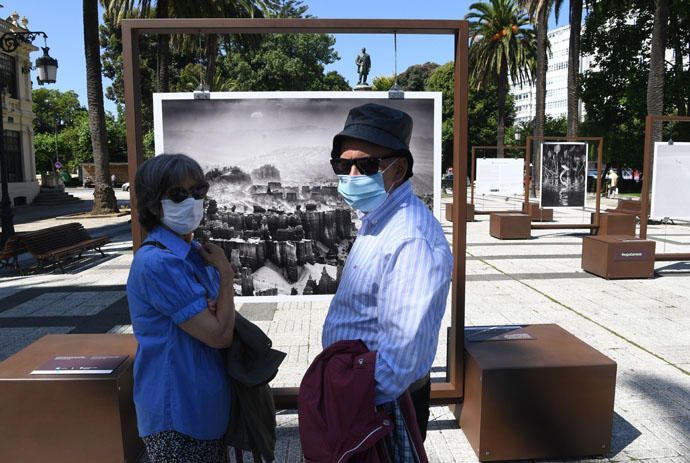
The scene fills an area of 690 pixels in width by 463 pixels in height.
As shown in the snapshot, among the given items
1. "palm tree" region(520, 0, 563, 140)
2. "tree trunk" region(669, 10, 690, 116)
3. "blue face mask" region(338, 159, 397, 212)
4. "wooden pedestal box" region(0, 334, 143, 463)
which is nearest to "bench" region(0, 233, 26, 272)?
"wooden pedestal box" region(0, 334, 143, 463)

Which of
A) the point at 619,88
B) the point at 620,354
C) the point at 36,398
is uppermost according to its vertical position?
the point at 619,88

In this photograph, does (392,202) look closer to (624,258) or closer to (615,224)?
(624,258)

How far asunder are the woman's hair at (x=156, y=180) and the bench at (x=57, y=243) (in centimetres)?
963

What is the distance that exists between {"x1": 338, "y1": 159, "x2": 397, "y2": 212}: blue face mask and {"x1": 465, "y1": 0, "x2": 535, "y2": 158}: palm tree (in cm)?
3297

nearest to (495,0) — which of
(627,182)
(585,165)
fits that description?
(627,182)

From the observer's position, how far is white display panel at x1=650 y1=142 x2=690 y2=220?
942cm

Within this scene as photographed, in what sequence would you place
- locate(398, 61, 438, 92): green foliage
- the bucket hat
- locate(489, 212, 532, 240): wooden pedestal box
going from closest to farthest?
1. the bucket hat
2. locate(489, 212, 532, 240): wooden pedestal box
3. locate(398, 61, 438, 92): green foliage

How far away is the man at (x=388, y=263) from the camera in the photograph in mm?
1632

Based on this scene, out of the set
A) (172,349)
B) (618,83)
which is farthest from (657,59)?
(172,349)

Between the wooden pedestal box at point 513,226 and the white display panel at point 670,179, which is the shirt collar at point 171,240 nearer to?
the white display panel at point 670,179

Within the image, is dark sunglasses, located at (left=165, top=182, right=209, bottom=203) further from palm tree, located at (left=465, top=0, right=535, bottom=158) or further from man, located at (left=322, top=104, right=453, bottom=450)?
palm tree, located at (left=465, top=0, right=535, bottom=158)

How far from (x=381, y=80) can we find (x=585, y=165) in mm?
52700

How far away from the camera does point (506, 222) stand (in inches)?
563

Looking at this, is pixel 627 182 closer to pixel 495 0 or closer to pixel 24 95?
pixel 495 0
